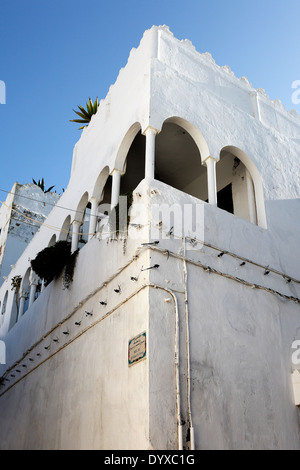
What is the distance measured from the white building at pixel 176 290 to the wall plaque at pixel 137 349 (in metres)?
0.03

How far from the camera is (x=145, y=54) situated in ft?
31.9

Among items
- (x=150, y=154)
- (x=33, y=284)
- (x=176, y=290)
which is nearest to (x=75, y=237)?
(x=33, y=284)

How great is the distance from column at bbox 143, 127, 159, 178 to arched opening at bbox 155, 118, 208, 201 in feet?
6.49

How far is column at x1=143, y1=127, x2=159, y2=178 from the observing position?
7.83 metres

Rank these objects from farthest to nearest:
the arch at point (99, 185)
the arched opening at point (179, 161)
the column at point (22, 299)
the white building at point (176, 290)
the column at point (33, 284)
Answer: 1. the column at point (22, 299)
2. the column at point (33, 284)
3. the arched opening at point (179, 161)
4. the arch at point (99, 185)
5. the white building at point (176, 290)

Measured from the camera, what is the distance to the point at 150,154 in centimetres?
805

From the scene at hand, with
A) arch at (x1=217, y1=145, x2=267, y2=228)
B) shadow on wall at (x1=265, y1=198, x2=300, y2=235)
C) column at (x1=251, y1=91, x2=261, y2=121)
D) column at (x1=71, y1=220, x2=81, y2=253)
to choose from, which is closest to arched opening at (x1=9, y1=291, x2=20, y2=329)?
column at (x1=71, y1=220, x2=81, y2=253)

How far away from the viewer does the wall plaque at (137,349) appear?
6.07 m

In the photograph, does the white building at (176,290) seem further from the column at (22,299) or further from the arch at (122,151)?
the column at (22,299)

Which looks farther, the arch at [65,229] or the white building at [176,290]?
the arch at [65,229]

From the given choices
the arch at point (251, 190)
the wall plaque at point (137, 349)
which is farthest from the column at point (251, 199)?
the wall plaque at point (137, 349)

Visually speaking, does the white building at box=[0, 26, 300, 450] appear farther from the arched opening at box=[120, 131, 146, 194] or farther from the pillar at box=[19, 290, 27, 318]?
the pillar at box=[19, 290, 27, 318]
